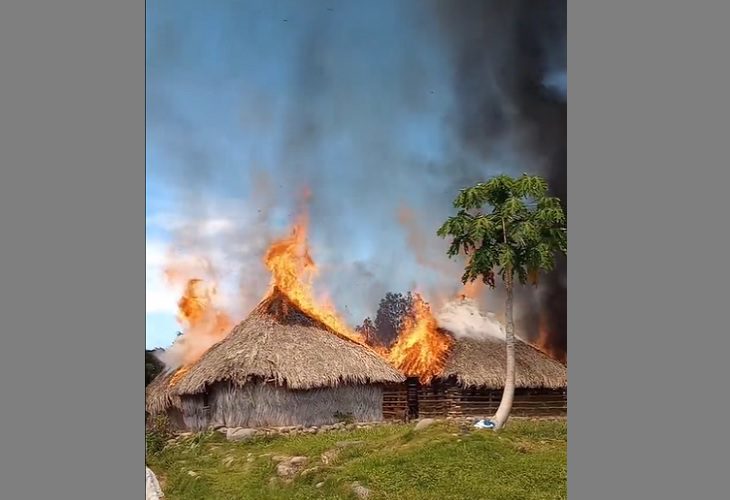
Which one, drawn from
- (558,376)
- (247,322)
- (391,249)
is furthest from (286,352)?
(558,376)

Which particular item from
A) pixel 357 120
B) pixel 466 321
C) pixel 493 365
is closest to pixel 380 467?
pixel 493 365

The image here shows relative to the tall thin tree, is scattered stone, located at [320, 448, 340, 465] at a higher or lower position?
lower

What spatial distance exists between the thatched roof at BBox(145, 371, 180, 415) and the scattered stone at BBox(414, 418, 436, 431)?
250 cm

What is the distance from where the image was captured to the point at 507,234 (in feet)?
36.8

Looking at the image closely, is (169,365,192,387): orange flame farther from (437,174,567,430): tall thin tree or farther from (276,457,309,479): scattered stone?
(437,174,567,430): tall thin tree

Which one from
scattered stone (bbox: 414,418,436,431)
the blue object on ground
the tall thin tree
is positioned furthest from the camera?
the tall thin tree

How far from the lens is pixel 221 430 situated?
10773mm

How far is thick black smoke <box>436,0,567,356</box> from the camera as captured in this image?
11.4 m

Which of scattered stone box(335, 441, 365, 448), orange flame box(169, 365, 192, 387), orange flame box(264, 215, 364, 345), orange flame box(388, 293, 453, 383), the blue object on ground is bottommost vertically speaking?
scattered stone box(335, 441, 365, 448)

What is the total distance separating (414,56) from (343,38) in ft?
2.60

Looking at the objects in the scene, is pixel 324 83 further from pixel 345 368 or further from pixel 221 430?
pixel 221 430

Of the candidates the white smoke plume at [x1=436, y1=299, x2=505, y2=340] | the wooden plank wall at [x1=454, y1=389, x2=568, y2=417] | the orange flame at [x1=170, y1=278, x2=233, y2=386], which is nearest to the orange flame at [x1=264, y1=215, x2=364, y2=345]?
the orange flame at [x1=170, y1=278, x2=233, y2=386]

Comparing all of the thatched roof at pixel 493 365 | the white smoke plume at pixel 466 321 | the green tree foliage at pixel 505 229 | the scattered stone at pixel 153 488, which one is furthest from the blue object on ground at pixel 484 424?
the scattered stone at pixel 153 488

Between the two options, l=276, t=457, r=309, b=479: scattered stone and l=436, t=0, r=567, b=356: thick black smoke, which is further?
l=436, t=0, r=567, b=356: thick black smoke
